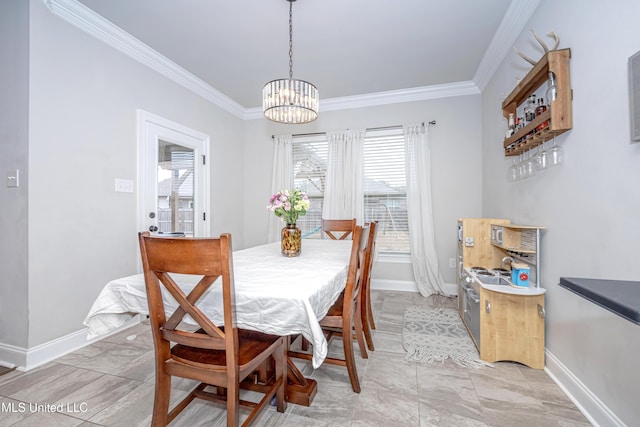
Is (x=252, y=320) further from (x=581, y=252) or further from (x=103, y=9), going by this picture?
(x=103, y=9)

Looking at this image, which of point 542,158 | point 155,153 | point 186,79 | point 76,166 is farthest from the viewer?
point 186,79

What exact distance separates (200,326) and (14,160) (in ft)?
6.77

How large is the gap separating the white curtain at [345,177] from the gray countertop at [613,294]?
302 cm

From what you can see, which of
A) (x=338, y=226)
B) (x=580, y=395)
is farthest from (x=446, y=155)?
(x=580, y=395)

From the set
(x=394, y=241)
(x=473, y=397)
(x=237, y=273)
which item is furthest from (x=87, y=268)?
(x=394, y=241)

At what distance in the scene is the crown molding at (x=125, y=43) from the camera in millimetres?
2139

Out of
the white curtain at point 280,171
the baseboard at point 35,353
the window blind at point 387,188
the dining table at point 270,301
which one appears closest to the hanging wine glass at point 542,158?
the dining table at point 270,301

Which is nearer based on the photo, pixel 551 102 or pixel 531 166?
pixel 551 102

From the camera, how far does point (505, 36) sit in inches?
98.8

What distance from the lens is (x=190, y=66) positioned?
10.3ft

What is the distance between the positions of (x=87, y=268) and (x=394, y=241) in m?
3.35

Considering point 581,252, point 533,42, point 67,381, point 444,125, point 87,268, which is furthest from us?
point 444,125

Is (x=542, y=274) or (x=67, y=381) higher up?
(x=542, y=274)

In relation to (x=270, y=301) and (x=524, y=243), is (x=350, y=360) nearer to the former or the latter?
(x=270, y=301)
